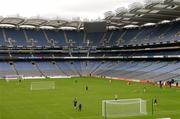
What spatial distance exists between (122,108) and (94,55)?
76.1 m

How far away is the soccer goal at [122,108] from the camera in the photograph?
99.5 feet

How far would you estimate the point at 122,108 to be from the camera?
3053cm

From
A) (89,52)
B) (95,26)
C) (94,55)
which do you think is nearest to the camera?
(95,26)

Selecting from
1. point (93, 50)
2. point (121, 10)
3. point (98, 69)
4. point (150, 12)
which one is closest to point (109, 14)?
point (121, 10)

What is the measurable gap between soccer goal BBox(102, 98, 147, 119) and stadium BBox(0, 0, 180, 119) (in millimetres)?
11969

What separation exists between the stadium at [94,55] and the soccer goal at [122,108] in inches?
471

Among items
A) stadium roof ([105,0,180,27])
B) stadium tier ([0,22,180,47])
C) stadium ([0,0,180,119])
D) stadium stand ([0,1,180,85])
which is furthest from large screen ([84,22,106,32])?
stadium tier ([0,22,180,47])

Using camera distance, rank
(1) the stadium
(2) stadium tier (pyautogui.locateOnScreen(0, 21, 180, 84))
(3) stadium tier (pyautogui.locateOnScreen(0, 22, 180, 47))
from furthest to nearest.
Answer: (3) stadium tier (pyautogui.locateOnScreen(0, 22, 180, 47)), (2) stadium tier (pyautogui.locateOnScreen(0, 21, 180, 84)), (1) the stadium

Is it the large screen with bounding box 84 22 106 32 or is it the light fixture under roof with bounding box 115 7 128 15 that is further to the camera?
the large screen with bounding box 84 22 106 32

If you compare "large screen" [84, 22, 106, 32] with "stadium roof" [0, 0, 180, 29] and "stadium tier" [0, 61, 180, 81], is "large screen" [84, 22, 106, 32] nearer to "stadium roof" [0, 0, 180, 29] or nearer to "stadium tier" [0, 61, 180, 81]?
"stadium roof" [0, 0, 180, 29]

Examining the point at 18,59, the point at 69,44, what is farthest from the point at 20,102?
the point at 69,44

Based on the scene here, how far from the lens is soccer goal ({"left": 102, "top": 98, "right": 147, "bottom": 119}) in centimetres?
3033

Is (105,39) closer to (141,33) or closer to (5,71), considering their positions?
(141,33)

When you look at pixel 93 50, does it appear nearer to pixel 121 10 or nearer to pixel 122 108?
pixel 121 10
